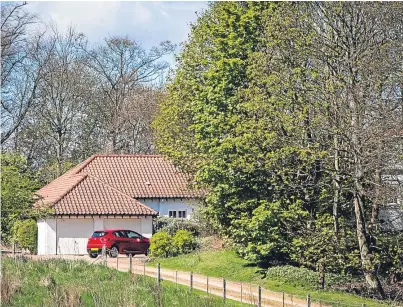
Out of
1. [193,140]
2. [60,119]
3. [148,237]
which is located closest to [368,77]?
[193,140]

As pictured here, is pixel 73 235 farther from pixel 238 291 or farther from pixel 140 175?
pixel 238 291

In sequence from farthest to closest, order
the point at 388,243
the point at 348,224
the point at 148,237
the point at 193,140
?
the point at 148,237
the point at 193,140
the point at 348,224
the point at 388,243

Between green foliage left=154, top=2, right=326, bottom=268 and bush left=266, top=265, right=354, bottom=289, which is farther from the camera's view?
green foliage left=154, top=2, right=326, bottom=268

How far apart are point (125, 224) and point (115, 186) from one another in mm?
4287

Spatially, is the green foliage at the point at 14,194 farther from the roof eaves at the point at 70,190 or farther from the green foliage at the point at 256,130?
the roof eaves at the point at 70,190

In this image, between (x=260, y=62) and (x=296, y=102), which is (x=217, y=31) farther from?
(x=296, y=102)

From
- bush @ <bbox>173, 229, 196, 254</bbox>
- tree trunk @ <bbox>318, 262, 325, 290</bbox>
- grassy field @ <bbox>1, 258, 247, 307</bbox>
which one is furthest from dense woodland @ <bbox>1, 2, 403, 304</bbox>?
grassy field @ <bbox>1, 258, 247, 307</bbox>

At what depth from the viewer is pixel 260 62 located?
30.6 meters

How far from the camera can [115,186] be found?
47.7 meters

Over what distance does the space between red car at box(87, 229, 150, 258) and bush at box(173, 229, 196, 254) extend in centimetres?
258

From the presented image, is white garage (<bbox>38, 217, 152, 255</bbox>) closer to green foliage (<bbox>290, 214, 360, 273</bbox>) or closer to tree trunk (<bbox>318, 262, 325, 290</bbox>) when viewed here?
green foliage (<bbox>290, 214, 360, 273</bbox>)

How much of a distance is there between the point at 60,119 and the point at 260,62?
34.7 m

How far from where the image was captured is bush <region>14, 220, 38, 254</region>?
42.8 metres

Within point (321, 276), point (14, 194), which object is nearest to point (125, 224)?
point (14, 194)
